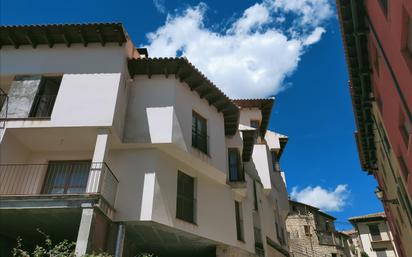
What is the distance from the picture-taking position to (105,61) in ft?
44.0

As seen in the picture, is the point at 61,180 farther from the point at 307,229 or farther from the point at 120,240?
the point at 307,229

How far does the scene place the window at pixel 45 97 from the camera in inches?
497

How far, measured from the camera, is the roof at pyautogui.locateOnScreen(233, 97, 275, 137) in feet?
78.2

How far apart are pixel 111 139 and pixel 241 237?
839cm

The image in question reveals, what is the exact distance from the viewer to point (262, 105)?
2402cm

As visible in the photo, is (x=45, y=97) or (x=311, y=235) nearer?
(x=45, y=97)

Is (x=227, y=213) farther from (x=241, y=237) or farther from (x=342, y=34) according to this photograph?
(x=342, y=34)

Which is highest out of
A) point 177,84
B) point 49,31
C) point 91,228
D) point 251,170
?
point 49,31

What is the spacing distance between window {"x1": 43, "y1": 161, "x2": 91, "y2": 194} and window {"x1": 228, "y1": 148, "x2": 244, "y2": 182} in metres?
7.91

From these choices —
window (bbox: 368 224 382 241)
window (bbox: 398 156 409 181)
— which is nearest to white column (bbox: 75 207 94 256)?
window (bbox: 398 156 409 181)

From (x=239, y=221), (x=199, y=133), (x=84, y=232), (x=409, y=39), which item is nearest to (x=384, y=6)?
(x=409, y=39)

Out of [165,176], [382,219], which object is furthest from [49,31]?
[382,219]

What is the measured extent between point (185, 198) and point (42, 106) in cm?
718

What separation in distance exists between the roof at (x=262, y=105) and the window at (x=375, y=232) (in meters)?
30.5
